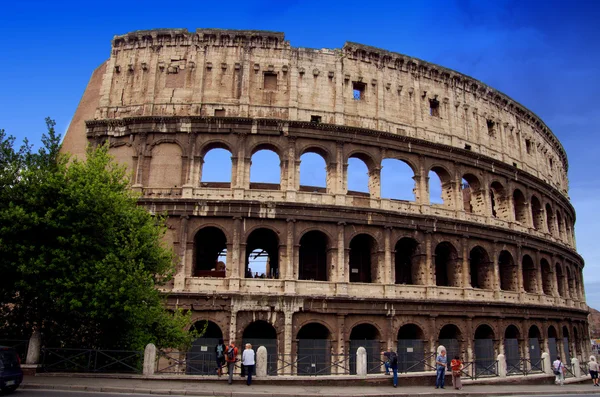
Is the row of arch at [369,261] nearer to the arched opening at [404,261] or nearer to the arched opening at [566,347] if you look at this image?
the arched opening at [404,261]

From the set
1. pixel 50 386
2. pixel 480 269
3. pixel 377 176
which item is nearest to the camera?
pixel 50 386

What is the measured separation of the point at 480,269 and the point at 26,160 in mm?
23213

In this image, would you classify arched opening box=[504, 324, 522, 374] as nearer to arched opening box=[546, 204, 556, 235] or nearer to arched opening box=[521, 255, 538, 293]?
arched opening box=[521, 255, 538, 293]

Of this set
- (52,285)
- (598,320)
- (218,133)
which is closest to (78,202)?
(52,285)

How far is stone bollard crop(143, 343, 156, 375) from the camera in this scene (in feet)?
49.5

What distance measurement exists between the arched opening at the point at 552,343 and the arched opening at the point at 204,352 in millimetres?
20282

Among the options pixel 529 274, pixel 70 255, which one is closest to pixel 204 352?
pixel 70 255

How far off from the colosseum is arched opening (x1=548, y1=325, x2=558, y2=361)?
32 cm

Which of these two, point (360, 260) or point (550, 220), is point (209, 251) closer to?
point (360, 260)

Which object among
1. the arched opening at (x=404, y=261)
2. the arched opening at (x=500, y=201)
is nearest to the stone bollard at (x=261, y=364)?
the arched opening at (x=404, y=261)

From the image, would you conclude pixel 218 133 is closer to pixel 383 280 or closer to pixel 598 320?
pixel 383 280

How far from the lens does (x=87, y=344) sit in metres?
16.1

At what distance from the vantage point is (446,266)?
2733 cm

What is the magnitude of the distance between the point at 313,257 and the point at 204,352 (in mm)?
7379
